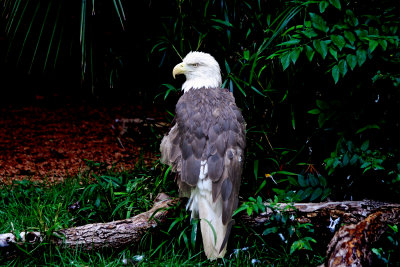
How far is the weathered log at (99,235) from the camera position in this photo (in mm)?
2695

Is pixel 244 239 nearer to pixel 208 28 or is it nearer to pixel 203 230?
pixel 203 230

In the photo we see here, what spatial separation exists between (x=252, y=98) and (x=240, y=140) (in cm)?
77

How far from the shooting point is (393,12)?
Answer: 2791 millimetres

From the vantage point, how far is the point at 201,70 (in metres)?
3.45

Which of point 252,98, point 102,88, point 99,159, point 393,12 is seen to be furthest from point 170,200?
point 102,88

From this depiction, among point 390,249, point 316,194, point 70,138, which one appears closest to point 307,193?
point 316,194

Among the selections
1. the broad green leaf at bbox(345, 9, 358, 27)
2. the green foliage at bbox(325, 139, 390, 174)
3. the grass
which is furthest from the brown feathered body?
the broad green leaf at bbox(345, 9, 358, 27)

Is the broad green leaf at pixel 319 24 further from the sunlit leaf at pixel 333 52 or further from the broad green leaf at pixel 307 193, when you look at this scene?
the broad green leaf at pixel 307 193

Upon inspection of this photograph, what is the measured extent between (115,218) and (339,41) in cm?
203

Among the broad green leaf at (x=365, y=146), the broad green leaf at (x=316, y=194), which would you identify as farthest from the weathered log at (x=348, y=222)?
the broad green leaf at (x=365, y=146)

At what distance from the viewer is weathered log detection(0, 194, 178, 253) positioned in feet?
8.84

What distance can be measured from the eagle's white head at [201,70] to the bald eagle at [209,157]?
3.8 inches

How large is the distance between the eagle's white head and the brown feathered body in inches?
7.6

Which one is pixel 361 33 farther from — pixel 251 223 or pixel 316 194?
pixel 251 223
